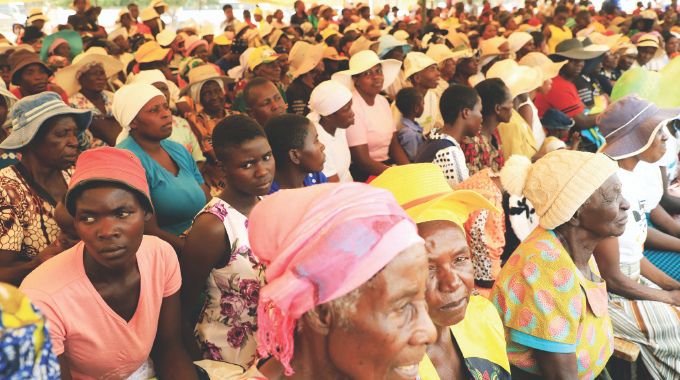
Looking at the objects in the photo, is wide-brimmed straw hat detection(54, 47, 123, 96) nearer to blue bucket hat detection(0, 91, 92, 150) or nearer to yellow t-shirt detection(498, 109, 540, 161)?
blue bucket hat detection(0, 91, 92, 150)

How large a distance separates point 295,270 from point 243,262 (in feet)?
3.70

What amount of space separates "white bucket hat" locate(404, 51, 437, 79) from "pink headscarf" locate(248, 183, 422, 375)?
460 centimetres

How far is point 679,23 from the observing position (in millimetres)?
12125

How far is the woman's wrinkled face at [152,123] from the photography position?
10.1 ft

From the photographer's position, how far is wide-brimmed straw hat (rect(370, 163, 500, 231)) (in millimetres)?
1549

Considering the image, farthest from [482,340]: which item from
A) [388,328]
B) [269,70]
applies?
[269,70]

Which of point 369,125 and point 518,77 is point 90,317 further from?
point 518,77

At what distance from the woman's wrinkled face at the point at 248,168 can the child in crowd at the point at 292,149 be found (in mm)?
453

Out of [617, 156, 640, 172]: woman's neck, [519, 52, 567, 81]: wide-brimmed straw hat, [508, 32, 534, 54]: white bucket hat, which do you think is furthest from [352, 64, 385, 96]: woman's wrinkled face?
[508, 32, 534, 54]: white bucket hat

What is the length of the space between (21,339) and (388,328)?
0.59 metres

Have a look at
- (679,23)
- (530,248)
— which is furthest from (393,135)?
(679,23)

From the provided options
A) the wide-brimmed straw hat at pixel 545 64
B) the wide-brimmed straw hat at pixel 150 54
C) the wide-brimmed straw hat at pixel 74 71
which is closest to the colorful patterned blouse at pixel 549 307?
the wide-brimmed straw hat at pixel 545 64

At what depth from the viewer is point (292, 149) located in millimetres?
2842

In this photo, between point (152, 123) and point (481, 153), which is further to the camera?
point (481, 153)
